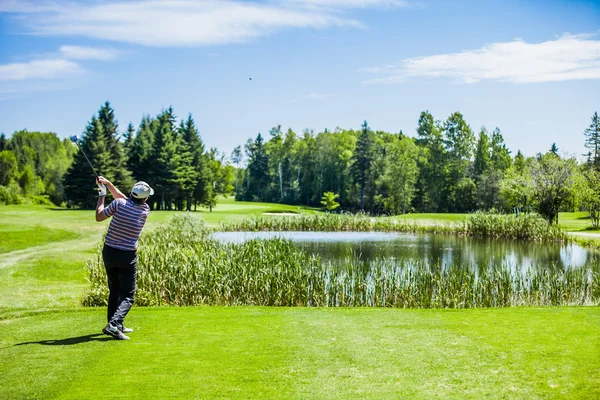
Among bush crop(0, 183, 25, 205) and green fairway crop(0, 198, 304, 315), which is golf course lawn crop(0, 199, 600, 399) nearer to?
green fairway crop(0, 198, 304, 315)

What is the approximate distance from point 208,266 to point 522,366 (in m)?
8.12

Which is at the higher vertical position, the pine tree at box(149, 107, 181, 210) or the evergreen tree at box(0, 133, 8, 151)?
the evergreen tree at box(0, 133, 8, 151)

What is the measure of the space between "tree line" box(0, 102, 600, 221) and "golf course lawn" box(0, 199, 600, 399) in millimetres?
33460

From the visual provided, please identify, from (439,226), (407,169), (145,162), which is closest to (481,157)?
(407,169)

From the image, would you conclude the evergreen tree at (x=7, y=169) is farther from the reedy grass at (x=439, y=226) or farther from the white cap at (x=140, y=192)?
the white cap at (x=140, y=192)

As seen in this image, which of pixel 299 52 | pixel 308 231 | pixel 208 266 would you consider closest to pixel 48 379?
A: pixel 208 266

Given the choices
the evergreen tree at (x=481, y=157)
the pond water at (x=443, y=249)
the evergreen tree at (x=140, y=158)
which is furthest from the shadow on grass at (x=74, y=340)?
the evergreen tree at (x=481, y=157)

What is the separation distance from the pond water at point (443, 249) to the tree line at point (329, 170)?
10.3 m

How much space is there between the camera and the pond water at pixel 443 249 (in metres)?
22.8

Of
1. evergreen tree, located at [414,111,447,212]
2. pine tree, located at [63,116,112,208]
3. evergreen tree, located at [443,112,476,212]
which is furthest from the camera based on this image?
evergreen tree, located at [414,111,447,212]

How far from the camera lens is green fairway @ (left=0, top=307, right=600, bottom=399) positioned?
5.60 m

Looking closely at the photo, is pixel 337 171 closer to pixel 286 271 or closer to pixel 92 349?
pixel 286 271

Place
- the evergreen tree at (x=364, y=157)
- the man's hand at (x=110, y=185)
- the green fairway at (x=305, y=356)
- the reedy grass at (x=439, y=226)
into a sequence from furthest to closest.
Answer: the evergreen tree at (x=364, y=157) < the reedy grass at (x=439, y=226) < the man's hand at (x=110, y=185) < the green fairway at (x=305, y=356)

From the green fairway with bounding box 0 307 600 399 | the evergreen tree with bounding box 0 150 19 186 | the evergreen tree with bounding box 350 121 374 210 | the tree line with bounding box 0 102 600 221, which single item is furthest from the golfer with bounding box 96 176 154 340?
the evergreen tree with bounding box 0 150 19 186
